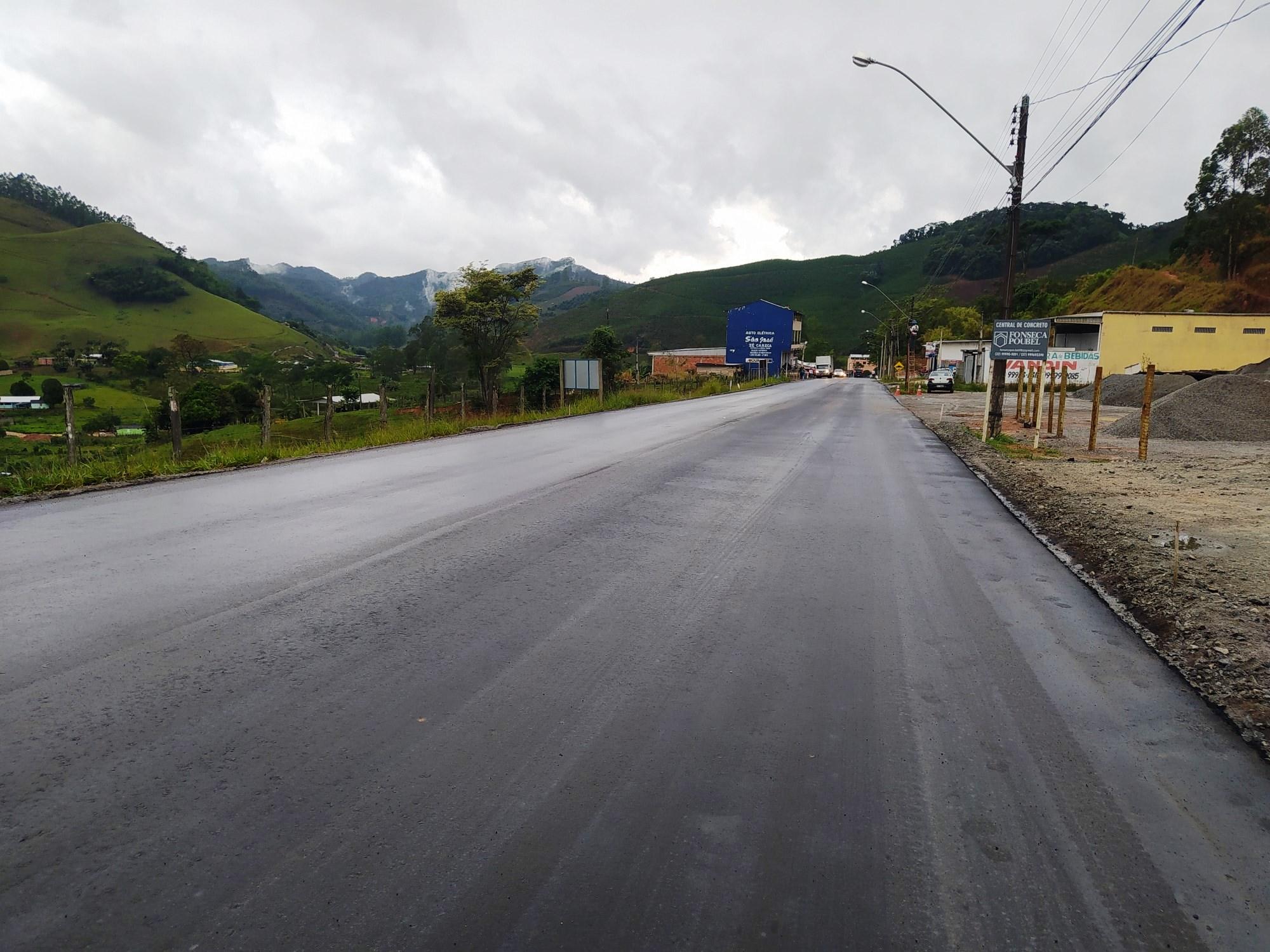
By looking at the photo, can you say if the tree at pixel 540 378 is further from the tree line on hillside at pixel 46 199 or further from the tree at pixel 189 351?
the tree line on hillside at pixel 46 199

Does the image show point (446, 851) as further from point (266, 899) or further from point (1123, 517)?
point (1123, 517)

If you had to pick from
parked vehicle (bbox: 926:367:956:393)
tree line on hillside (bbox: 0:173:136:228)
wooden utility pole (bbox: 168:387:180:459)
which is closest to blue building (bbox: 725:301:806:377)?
parked vehicle (bbox: 926:367:956:393)

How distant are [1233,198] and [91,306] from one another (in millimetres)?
170970

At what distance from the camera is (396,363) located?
103 metres

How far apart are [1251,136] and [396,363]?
105 meters

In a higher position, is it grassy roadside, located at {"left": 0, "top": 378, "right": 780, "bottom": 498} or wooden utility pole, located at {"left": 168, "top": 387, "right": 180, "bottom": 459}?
wooden utility pole, located at {"left": 168, "top": 387, "right": 180, "bottom": 459}

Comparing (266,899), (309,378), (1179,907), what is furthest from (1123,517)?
(309,378)

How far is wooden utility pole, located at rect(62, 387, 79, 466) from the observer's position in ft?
36.5

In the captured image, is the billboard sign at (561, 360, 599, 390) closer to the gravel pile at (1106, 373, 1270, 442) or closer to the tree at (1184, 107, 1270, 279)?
the gravel pile at (1106, 373, 1270, 442)

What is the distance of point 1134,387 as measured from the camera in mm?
31656

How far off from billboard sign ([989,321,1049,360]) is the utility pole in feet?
4.64

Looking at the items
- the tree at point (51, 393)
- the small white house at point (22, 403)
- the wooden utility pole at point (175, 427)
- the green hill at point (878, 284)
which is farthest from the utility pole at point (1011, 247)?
the green hill at point (878, 284)

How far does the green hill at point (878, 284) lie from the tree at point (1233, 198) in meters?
34.1

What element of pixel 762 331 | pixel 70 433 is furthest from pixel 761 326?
pixel 70 433
